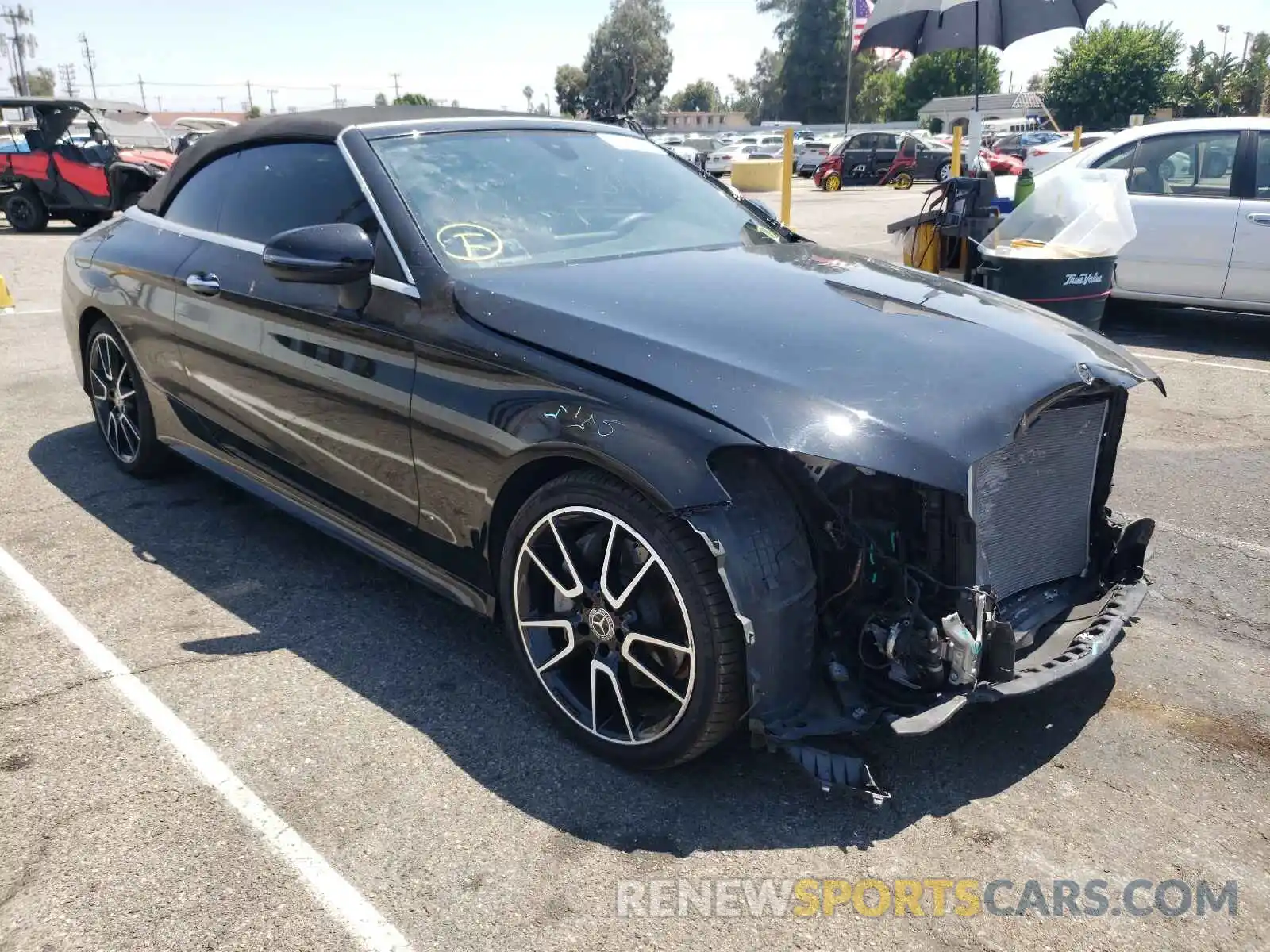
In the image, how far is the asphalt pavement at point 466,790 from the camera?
218 cm

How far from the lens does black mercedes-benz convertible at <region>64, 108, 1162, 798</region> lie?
2.37m

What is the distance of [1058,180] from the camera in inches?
256

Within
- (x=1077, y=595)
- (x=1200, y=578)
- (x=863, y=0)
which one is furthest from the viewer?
(x=863, y=0)

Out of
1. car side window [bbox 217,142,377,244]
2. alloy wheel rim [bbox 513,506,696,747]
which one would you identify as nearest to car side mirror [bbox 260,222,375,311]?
car side window [bbox 217,142,377,244]

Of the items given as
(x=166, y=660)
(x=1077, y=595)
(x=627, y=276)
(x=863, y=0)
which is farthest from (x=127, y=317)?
(x=863, y=0)

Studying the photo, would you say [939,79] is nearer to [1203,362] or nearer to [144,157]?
[144,157]

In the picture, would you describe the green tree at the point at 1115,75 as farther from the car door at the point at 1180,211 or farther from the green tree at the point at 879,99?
the car door at the point at 1180,211

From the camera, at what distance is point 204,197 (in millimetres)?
4211

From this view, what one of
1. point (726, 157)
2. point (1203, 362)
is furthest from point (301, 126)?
point (726, 157)

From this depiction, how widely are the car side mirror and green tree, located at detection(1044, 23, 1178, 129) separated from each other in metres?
64.7

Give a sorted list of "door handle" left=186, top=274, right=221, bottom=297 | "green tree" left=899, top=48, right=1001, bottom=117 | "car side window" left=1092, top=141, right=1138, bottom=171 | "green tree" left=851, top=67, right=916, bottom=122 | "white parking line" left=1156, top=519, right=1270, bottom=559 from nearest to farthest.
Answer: "door handle" left=186, top=274, right=221, bottom=297, "white parking line" left=1156, top=519, right=1270, bottom=559, "car side window" left=1092, top=141, right=1138, bottom=171, "green tree" left=899, top=48, right=1001, bottom=117, "green tree" left=851, top=67, right=916, bottom=122

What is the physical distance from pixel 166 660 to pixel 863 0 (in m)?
52.3

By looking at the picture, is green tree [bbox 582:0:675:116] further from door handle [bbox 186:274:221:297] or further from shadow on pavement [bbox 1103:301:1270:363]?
door handle [bbox 186:274:221:297]

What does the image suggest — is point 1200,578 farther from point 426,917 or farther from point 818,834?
point 426,917
